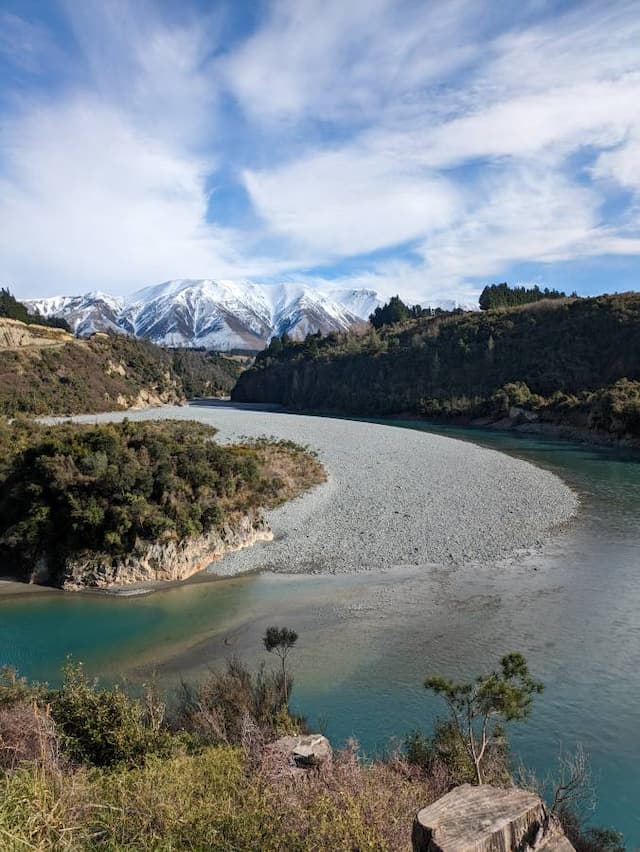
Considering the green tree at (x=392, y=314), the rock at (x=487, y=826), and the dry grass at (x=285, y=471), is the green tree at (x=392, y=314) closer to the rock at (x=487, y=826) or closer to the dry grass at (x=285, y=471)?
the dry grass at (x=285, y=471)

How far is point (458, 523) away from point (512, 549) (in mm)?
3566

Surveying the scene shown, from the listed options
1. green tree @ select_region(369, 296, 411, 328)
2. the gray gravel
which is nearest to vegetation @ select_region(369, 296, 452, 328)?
green tree @ select_region(369, 296, 411, 328)

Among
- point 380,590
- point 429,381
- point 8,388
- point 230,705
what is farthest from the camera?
point 429,381

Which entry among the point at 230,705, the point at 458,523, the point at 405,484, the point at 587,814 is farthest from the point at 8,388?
the point at 587,814

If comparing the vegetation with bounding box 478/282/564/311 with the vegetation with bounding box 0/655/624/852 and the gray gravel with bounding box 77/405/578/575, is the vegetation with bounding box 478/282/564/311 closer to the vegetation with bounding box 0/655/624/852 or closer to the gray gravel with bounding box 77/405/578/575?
the gray gravel with bounding box 77/405/578/575

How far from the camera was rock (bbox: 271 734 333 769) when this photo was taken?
740 centimetres

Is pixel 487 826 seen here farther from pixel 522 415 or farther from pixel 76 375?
pixel 76 375

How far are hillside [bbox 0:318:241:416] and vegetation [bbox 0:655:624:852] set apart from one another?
61.3 meters

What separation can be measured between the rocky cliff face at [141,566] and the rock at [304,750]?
497 inches

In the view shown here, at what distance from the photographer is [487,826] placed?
145 inches

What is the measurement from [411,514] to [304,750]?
2017 cm

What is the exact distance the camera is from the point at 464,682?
1258 cm

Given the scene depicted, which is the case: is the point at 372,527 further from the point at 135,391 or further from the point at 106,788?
the point at 135,391

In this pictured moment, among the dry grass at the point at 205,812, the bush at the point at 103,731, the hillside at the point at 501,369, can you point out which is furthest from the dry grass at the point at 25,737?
the hillside at the point at 501,369
